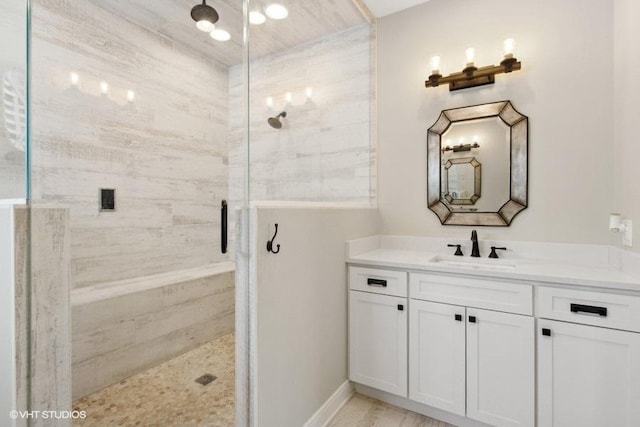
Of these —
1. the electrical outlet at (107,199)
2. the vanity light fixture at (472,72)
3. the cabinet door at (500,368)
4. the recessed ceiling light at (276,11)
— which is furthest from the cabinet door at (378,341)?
the recessed ceiling light at (276,11)

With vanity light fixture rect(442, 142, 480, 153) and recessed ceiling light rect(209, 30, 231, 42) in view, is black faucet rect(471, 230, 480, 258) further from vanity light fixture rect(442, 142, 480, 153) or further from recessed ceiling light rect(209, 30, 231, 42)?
recessed ceiling light rect(209, 30, 231, 42)

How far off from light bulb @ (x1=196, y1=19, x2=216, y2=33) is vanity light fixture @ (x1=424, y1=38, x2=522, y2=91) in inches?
61.6

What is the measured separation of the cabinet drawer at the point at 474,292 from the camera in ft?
5.08

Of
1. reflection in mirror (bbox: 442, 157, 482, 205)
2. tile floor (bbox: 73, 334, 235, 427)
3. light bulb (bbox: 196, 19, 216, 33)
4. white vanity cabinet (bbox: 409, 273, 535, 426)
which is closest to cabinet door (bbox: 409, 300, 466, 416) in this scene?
white vanity cabinet (bbox: 409, 273, 535, 426)

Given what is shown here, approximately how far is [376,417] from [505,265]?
1.20 meters

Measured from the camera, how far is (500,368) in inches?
62.4

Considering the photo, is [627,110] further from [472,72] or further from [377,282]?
[377,282]

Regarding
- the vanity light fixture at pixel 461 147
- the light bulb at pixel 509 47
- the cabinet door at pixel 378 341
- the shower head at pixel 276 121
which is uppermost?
the light bulb at pixel 509 47

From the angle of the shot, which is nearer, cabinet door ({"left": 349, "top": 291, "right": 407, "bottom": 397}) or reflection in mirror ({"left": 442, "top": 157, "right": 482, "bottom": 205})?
cabinet door ({"left": 349, "top": 291, "right": 407, "bottom": 397})

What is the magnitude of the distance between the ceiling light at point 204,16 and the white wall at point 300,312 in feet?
5.08

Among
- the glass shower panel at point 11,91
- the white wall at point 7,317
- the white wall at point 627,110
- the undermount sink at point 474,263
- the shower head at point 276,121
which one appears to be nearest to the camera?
the white wall at point 7,317

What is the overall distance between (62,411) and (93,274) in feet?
3.57

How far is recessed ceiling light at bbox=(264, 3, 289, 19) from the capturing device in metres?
1.96

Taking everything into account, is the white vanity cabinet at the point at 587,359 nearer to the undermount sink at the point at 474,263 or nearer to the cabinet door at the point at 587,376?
the cabinet door at the point at 587,376
